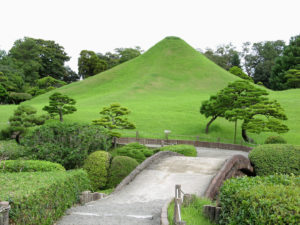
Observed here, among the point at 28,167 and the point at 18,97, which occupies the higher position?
the point at 18,97

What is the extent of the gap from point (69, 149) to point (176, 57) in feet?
188

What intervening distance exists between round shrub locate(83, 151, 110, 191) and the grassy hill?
16.9 m

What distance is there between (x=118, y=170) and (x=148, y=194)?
3.53 metres

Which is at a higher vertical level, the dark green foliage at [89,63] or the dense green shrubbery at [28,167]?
the dark green foliage at [89,63]

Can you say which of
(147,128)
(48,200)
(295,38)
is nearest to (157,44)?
(295,38)

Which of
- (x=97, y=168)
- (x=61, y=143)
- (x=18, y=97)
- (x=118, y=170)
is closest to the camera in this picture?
(x=97, y=168)

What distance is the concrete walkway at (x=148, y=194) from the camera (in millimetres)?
6520

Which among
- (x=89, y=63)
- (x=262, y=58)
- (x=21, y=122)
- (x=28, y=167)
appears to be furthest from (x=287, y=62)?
(x=28, y=167)

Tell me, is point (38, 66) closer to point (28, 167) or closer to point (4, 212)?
point (28, 167)

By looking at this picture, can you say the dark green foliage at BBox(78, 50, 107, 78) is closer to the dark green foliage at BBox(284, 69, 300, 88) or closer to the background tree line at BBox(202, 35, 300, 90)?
the background tree line at BBox(202, 35, 300, 90)

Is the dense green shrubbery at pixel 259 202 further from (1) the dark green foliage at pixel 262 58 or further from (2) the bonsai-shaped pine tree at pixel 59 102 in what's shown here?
(1) the dark green foliage at pixel 262 58

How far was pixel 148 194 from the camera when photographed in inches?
362

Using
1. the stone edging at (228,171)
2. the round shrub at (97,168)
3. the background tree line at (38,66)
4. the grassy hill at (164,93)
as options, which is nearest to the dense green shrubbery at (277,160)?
the stone edging at (228,171)

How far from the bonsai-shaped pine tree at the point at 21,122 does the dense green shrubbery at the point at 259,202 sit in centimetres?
1941
